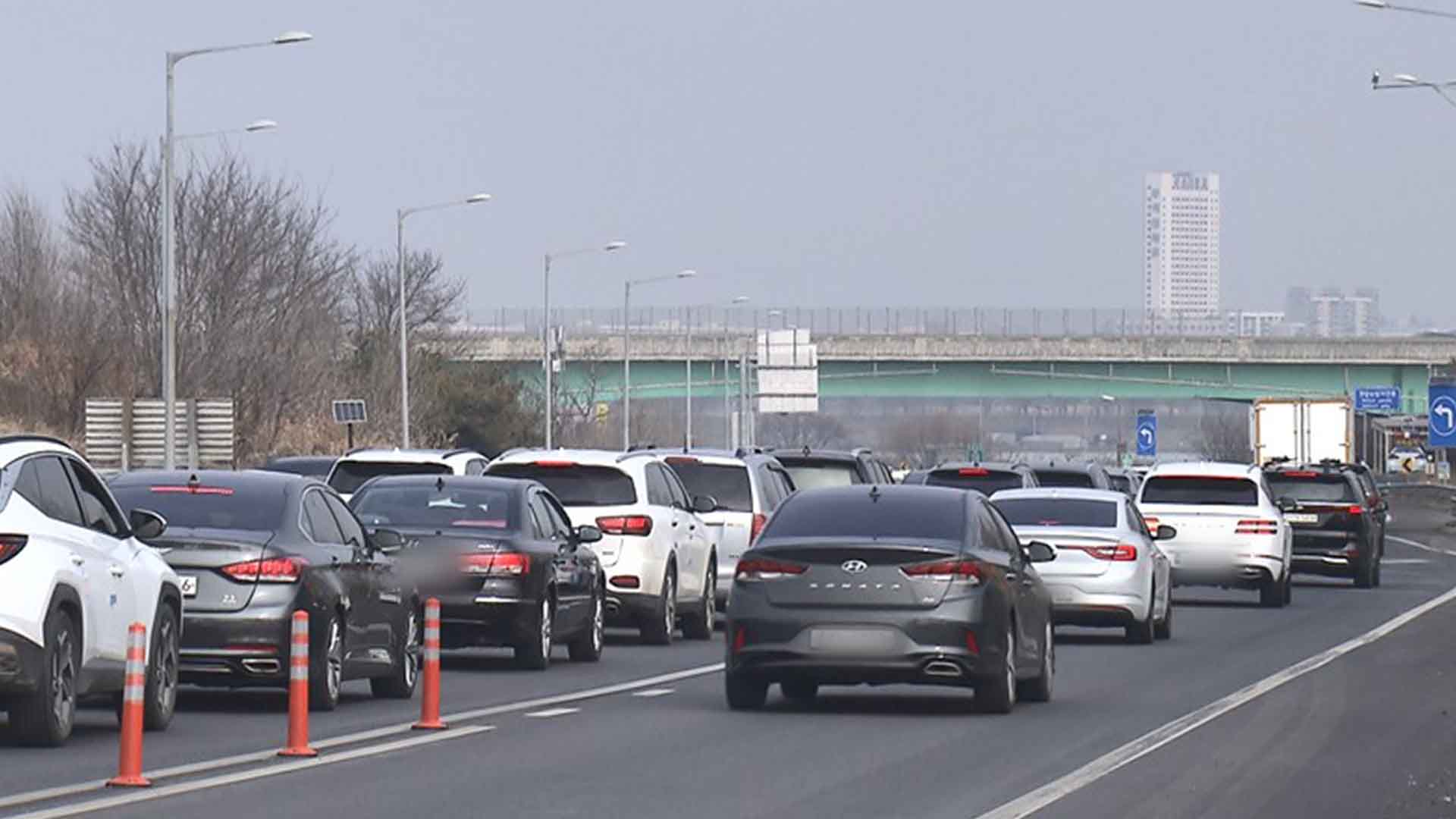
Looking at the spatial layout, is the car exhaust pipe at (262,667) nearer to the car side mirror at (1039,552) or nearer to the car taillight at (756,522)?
the car side mirror at (1039,552)

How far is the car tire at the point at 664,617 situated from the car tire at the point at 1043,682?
24.2 ft

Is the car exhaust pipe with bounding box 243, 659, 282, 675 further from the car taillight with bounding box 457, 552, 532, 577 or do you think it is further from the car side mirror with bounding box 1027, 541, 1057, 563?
the car side mirror with bounding box 1027, 541, 1057, 563

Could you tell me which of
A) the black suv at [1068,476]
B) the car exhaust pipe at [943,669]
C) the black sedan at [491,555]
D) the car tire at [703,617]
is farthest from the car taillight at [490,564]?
the black suv at [1068,476]

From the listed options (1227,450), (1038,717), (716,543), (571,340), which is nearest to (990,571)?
(1038,717)

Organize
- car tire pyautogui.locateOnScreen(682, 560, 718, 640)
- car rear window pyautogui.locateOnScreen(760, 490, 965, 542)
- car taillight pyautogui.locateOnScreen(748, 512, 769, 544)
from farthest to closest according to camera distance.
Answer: car taillight pyautogui.locateOnScreen(748, 512, 769, 544) → car tire pyautogui.locateOnScreen(682, 560, 718, 640) → car rear window pyautogui.locateOnScreen(760, 490, 965, 542)

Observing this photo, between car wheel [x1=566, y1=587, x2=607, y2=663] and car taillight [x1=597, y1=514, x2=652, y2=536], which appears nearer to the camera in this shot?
car wheel [x1=566, y1=587, x2=607, y2=663]

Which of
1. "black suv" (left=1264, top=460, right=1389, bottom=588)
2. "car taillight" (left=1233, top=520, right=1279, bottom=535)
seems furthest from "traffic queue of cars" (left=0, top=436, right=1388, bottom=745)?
"black suv" (left=1264, top=460, right=1389, bottom=588)

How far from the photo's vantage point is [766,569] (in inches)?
733

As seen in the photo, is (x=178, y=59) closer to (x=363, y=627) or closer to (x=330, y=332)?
(x=363, y=627)

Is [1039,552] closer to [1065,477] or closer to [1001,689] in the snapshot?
[1001,689]

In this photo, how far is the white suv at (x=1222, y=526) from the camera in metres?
35.8

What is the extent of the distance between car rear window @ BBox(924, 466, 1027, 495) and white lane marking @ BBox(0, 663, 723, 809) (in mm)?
10858

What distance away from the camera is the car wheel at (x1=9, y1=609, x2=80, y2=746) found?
1505 cm

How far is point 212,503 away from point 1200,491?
800 inches
